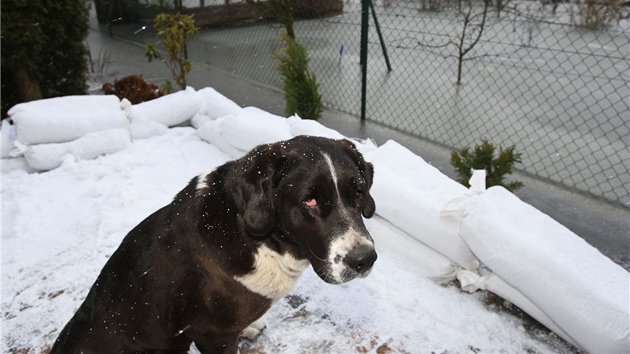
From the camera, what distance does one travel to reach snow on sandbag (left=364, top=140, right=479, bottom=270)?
133 inches

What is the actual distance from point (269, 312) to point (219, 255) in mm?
1056

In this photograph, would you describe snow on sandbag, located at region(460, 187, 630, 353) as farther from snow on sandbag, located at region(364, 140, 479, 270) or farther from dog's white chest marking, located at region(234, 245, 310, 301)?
dog's white chest marking, located at region(234, 245, 310, 301)

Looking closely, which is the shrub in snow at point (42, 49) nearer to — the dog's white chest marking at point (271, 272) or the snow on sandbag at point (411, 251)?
the snow on sandbag at point (411, 251)

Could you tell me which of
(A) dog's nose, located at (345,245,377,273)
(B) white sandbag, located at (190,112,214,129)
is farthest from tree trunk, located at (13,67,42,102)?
(A) dog's nose, located at (345,245,377,273)

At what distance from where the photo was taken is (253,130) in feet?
15.4

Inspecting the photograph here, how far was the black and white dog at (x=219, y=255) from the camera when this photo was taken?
2.08m

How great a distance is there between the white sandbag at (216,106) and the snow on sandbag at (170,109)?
3.2 inches

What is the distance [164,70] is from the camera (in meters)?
9.73

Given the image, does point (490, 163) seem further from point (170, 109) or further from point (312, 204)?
point (170, 109)

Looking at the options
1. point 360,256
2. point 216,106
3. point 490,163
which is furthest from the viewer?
point 216,106

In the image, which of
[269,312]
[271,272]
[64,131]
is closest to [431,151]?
[269,312]

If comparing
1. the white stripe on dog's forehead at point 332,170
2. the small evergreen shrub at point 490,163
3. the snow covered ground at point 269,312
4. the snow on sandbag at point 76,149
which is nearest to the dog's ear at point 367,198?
the white stripe on dog's forehead at point 332,170

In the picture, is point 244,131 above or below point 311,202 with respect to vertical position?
below

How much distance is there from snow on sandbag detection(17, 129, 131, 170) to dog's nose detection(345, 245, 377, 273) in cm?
390
